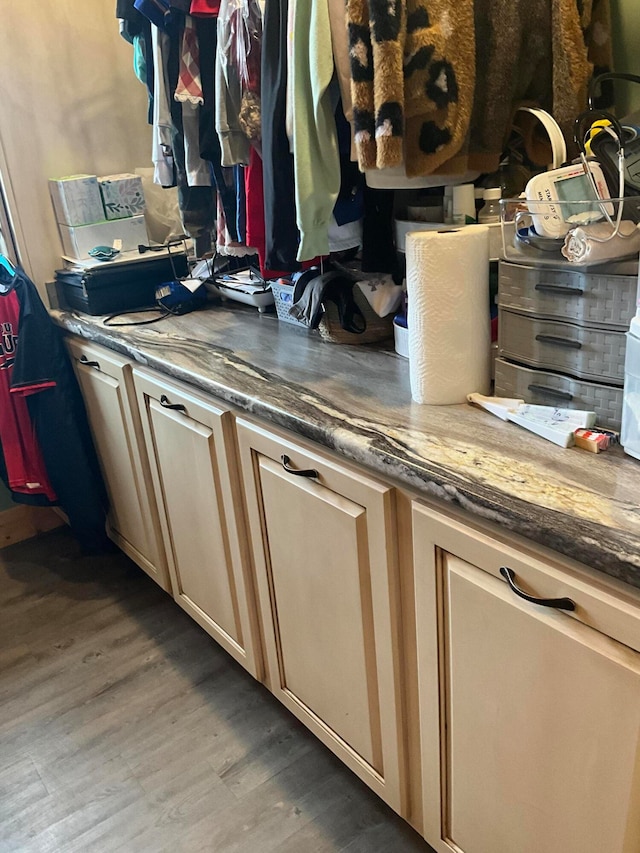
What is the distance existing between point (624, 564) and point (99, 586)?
1.98 metres

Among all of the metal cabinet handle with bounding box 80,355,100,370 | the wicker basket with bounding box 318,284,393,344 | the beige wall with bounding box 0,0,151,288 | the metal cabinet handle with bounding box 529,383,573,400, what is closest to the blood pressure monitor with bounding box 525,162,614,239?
the metal cabinet handle with bounding box 529,383,573,400

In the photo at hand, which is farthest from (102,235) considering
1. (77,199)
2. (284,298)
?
(284,298)

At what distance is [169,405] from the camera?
1.71 m

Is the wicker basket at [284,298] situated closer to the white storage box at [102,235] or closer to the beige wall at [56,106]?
the white storage box at [102,235]

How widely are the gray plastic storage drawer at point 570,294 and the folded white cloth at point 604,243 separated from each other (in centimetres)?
3

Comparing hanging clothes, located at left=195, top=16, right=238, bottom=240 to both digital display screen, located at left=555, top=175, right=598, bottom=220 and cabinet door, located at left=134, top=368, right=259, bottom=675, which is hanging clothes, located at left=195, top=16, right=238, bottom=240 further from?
digital display screen, located at left=555, top=175, right=598, bottom=220

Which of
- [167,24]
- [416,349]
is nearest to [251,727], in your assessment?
[416,349]

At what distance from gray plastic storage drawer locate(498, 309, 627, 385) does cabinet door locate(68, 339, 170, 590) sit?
3.62 feet

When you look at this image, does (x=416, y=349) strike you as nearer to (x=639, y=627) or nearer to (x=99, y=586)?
(x=639, y=627)

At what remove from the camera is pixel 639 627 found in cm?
79

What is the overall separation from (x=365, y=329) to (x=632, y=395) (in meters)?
0.77

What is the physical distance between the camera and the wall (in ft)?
4.02

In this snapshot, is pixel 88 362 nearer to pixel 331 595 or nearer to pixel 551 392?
pixel 331 595

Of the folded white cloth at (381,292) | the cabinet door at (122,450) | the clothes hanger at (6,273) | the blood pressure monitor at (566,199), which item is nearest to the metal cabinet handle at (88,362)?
the cabinet door at (122,450)
